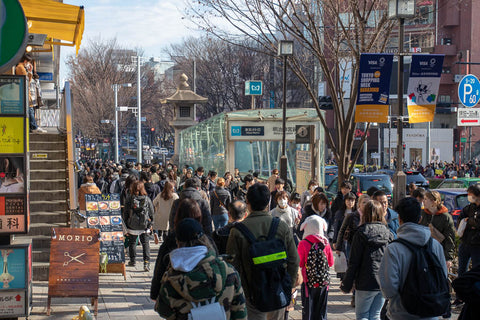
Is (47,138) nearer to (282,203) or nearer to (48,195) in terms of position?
(48,195)

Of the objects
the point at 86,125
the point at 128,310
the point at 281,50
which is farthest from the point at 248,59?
the point at 128,310

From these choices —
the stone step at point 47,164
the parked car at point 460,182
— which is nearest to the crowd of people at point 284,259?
the stone step at point 47,164

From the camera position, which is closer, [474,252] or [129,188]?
[474,252]

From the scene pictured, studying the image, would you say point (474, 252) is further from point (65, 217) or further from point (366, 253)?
Answer: point (65, 217)

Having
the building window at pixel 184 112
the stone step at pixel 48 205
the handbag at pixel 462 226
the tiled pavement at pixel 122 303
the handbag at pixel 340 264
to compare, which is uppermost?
the building window at pixel 184 112

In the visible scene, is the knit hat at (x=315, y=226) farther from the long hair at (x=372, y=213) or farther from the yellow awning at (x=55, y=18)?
the yellow awning at (x=55, y=18)

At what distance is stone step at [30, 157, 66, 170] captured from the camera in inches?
493

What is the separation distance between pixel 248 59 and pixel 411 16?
40341mm

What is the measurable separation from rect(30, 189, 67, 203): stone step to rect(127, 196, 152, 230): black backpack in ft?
4.31

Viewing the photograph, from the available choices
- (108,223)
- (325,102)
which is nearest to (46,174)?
(108,223)

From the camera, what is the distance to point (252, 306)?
5535 millimetres

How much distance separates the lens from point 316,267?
738 cm

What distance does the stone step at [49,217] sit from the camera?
11597 millimetres

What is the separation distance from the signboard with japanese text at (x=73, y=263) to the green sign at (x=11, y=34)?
12.5 feet
